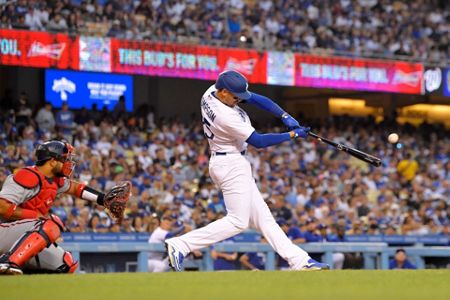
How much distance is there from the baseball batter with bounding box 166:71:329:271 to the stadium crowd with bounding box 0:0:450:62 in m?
11.9

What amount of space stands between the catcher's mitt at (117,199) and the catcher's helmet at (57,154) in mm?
451

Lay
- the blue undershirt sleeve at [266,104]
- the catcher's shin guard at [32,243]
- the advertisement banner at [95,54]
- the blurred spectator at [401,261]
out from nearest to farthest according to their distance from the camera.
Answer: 1. the catcher's shin guard at [32,243]
2. the blue undershirt sleeve at [266,104]
3. the blurred spectator at [401,261]
4. the advertisement banner at [95,54]

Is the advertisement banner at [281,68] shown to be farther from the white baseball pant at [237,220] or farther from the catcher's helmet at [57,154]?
the catcher's helmet at [57,154]

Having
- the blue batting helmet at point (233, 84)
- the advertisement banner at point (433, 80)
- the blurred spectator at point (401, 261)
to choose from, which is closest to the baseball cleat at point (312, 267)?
the blue batting helmet at point (233, 84)

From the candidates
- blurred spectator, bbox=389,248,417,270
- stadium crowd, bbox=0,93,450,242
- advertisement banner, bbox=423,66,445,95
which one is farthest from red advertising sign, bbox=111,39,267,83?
blurred spectator, bbox=389,248,417,270

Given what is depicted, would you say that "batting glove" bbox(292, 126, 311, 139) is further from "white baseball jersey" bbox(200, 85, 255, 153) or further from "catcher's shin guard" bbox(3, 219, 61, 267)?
"catcher's shin guard" bbox(3, 219, 61, 267)

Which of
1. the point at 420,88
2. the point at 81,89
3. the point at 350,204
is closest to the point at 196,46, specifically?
the point at 81,89

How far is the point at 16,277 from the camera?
24.3ft

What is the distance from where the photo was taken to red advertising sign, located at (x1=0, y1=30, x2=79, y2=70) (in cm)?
2012

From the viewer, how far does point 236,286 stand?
6695mm

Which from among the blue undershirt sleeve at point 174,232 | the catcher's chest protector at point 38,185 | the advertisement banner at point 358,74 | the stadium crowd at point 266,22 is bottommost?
the blue undershirt sleeve at point 174,232

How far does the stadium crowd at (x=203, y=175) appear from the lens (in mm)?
17594

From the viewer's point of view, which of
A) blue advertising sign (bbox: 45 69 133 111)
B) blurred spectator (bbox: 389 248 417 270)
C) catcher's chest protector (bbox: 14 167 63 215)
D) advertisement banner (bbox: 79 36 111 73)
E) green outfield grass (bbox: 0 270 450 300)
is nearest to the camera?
green outfield grass (bbox: 0 270 450 300)

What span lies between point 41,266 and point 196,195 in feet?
37.4
